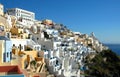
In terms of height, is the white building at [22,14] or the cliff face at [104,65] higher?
the white building at [22,14]

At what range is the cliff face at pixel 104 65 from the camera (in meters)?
50.3

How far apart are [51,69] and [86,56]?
24.6 metres

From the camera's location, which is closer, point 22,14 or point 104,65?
point 104,65

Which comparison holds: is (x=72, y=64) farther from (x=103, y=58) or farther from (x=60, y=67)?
(x=103, y=58)

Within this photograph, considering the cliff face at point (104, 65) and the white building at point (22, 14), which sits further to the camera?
the white building at point (22, 14)

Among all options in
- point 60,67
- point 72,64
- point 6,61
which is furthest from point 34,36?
point 6,61

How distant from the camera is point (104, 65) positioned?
5669 centimetres

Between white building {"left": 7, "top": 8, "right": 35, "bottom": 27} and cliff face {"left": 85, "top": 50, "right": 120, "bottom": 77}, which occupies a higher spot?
white building {"left": 7, "top": 8, "right": 35, "bottom": 27}

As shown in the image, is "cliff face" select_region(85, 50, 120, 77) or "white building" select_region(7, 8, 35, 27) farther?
"white building" select_region(7, 8, 35, 27)

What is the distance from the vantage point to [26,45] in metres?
39.8

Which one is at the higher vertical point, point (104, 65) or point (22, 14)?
point (22, 14)

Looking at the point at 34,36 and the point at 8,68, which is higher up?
the point at 34,36

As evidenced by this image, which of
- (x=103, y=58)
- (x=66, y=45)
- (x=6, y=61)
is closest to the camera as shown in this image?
(x=6, y=61)

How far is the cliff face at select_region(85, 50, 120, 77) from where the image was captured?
5029 centimetres
